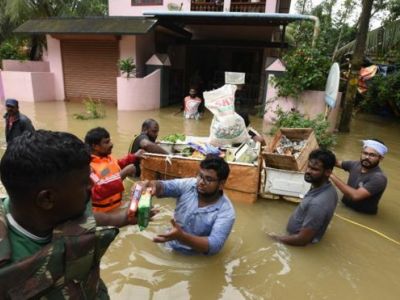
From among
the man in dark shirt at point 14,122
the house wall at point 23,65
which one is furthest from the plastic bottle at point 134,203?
the house wall at point 23,65

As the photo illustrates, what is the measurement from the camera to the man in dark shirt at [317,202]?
326cm

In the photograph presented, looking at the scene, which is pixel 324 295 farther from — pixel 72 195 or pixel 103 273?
pixel 72 195

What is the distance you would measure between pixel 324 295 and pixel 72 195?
2.67 meters

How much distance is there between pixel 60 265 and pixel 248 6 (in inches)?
564

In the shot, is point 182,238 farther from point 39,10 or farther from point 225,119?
point 39,10

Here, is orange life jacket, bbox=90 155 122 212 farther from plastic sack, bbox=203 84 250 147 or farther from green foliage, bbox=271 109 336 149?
green foliage, bbox=271 109 336 149

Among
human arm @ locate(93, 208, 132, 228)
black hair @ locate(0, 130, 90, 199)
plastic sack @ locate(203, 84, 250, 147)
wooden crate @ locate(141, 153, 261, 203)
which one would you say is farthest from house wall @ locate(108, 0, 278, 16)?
black hair @ locate(0, 130, 90, 199)

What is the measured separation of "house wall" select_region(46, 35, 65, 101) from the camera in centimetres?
1301

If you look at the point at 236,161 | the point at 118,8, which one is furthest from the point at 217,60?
the point at 236,161

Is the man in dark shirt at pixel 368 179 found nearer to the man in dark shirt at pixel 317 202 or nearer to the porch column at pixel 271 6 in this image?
the man in dark shirt at pixel 317 202

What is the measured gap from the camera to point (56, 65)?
13195 millimetres

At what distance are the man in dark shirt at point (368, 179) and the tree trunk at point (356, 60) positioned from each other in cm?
534

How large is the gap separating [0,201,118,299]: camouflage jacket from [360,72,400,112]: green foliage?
42.2ft

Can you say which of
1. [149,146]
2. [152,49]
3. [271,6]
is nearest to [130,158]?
[149,146]
